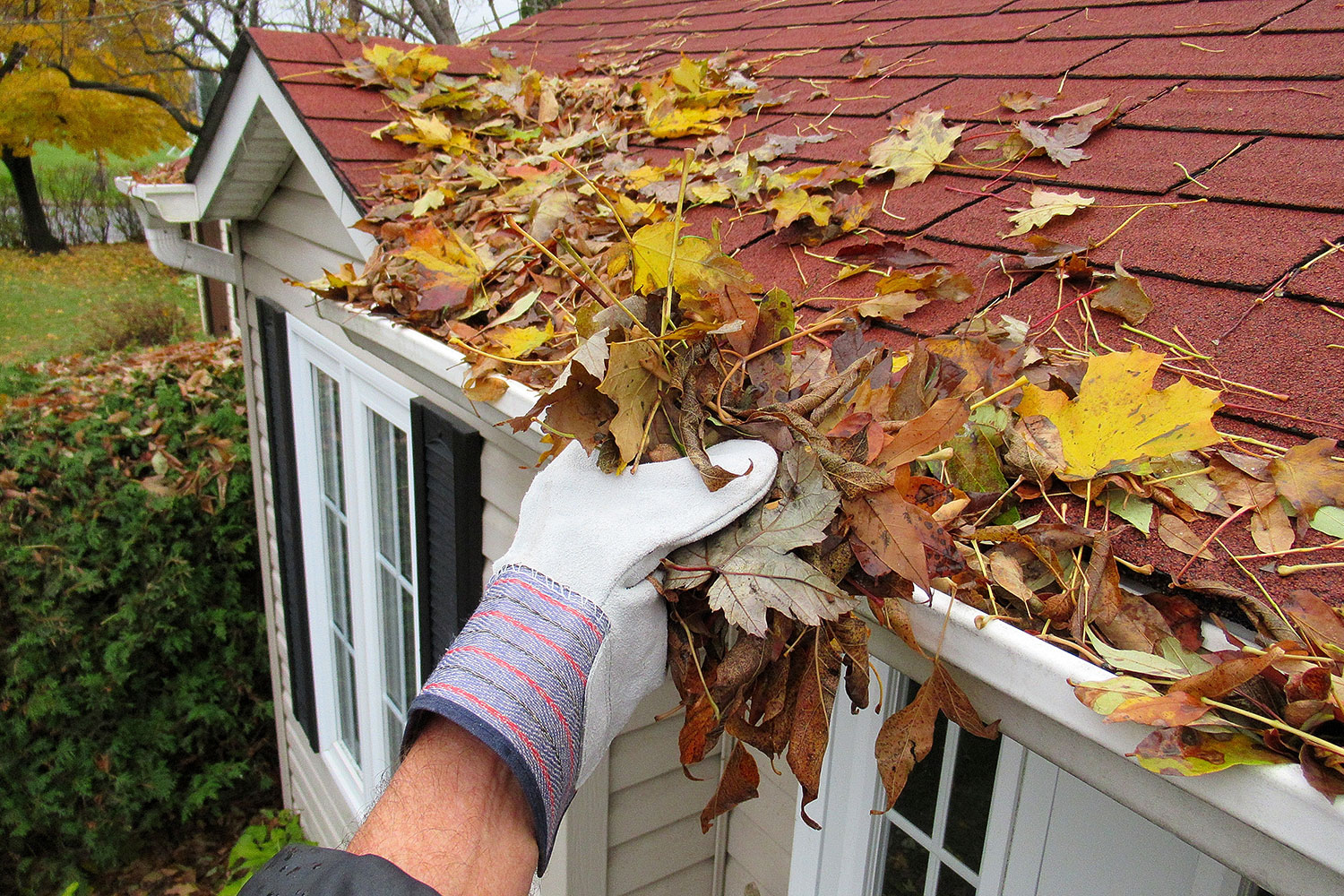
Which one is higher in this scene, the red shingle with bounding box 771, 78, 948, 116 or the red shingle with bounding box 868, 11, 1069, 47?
the red shingle with bounding box 868, 11, 1069, 47

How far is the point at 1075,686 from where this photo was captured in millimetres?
845

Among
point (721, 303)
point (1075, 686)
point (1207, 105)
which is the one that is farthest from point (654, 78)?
point (1075, 686)

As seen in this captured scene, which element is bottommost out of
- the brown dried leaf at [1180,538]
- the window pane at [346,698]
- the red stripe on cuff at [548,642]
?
the window pane at [346,698]

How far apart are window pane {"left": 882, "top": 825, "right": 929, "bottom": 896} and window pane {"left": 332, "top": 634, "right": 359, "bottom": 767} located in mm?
3126

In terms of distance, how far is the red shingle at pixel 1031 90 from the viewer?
6.55 ft

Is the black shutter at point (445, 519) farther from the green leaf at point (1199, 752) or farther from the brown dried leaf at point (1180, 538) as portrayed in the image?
the green leaf at point (1199, 752)

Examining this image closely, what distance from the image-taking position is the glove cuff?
100cm

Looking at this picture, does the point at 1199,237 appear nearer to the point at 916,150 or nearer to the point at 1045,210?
the point at 1045,210

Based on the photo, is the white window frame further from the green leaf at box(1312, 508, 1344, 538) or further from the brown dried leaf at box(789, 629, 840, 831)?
the green leaf at box(1312, 508, 1344, 538)

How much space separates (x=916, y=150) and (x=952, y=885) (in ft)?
5.27

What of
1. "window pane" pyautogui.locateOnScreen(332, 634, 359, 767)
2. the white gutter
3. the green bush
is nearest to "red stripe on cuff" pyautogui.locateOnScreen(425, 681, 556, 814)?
"window pane" pyautogui.locateOnScreen(332, 634, 359, 767)

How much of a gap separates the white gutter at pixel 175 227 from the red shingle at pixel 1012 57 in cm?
344

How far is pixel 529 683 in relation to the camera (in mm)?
1022

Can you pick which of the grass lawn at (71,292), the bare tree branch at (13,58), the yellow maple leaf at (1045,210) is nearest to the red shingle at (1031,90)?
the yellow maple leaf at (1045,210)
